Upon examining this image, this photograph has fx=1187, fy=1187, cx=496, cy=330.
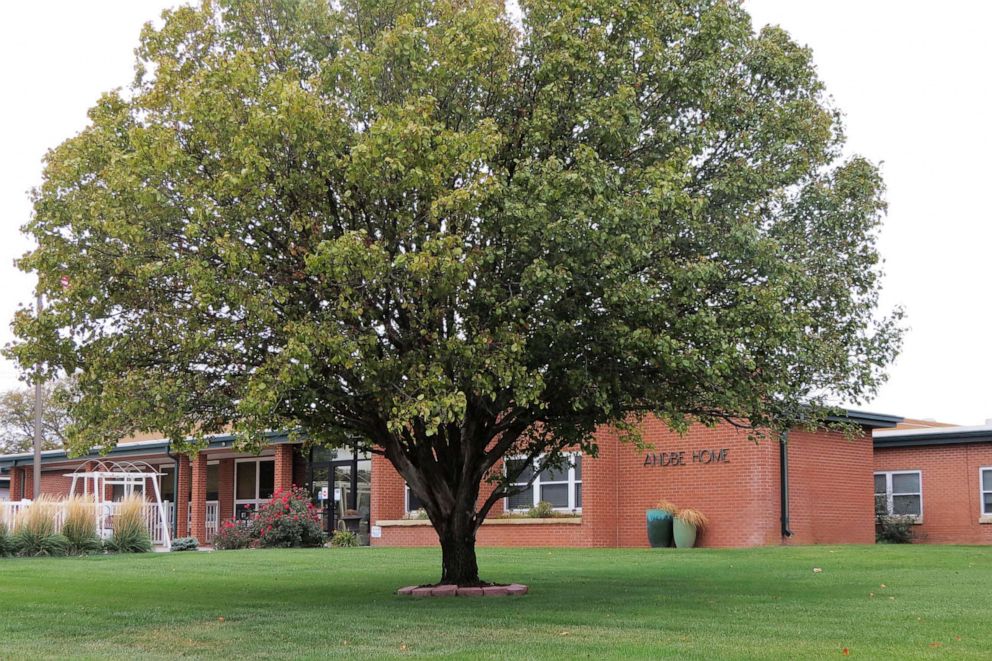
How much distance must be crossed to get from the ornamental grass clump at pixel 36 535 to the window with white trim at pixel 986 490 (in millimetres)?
23844

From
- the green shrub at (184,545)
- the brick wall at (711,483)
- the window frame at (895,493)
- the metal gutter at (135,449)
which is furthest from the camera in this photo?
the metal gutter at (135,449)

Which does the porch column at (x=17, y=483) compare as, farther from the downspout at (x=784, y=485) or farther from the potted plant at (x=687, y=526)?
the downspout at (x=784, y=485)

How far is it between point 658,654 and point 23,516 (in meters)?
20.1

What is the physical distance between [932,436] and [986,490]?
6.61 feet

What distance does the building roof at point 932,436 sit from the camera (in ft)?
107

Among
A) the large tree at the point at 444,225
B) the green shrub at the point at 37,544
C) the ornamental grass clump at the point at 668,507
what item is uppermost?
the large tree at the point at 444,225

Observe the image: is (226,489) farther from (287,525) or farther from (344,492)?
(287,525)

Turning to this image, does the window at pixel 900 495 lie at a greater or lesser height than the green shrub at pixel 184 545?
greater

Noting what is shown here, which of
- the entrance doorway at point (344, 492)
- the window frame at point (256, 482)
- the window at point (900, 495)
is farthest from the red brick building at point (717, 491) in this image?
the window frame at point (256, 482)

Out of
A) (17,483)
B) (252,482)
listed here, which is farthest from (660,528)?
(17,483)

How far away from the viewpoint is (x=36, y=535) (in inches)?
1008

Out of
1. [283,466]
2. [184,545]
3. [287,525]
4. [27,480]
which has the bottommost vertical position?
[184,545]

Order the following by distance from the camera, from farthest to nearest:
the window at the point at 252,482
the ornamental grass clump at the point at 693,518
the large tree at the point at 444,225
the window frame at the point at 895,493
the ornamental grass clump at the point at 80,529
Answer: the window at the point at 252,482, the window frame at the point at 895,493, the ornamental grass clump at the point at 693,518, the ornamental grass clump at the point at 80,529, the large tree at the point at 444,225

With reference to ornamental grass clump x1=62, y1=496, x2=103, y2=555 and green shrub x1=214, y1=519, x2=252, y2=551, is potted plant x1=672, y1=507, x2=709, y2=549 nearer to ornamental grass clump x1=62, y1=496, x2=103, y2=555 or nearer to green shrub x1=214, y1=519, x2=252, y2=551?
green shrub x1=214, y1=519, x2=252, y2=551
